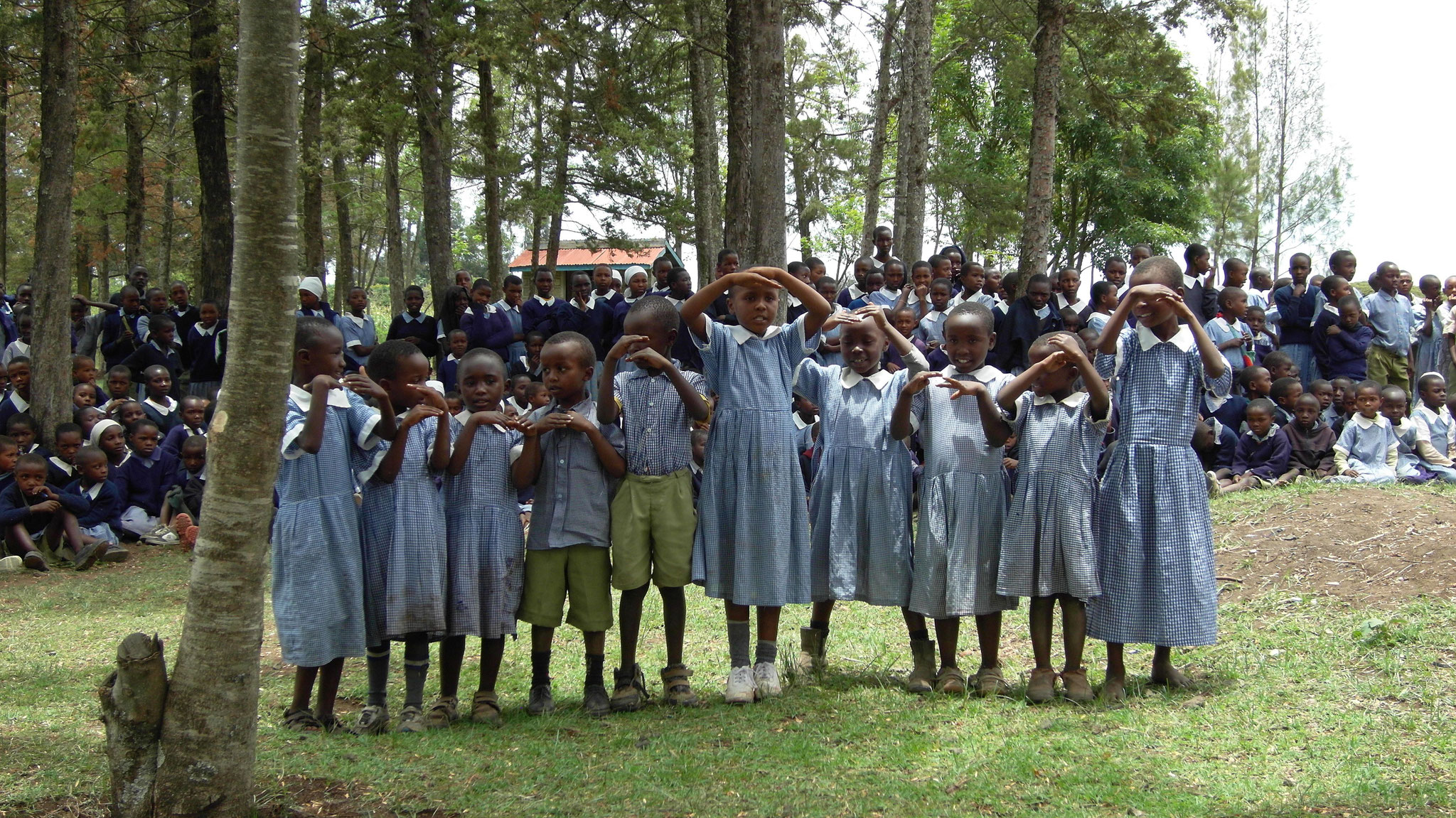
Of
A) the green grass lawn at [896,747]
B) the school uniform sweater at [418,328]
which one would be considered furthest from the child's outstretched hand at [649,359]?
the school uniform sweater at [418,328]

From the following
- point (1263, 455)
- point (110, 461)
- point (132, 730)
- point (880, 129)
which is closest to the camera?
point (132, 730)

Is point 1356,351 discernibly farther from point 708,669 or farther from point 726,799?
point 726,799

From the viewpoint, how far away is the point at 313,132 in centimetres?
1484

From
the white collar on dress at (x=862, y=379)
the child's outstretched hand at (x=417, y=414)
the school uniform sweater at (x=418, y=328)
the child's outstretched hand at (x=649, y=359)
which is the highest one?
the school uniform sweater at (x=418, y=328)

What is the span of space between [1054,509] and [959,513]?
0.41 meters

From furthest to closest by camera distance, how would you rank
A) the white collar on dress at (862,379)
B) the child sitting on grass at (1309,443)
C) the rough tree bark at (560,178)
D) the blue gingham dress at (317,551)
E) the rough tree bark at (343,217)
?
the rough tree bark at (343,217) → the rough tree bark at (560,178) → the child sitting on grass at (1309,443) → the white collar on dress at (862,379) → the blue gingham dress at (317,551)

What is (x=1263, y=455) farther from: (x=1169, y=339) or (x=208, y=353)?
(x=208, y=353)

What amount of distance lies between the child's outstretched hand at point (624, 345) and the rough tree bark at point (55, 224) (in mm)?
7549

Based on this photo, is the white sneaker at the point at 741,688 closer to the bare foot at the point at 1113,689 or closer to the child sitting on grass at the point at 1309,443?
the bare foot at the point at 1113,689

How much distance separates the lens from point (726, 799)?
3607 mm

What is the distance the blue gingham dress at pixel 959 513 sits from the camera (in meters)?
4.87

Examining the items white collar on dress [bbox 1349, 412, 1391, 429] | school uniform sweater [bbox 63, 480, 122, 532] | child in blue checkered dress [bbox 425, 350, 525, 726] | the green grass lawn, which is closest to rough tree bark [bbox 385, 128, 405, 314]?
school uniform sweater [bbox 63, 480, 122, 532]

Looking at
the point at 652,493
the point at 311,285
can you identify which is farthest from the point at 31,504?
the point at 652,493

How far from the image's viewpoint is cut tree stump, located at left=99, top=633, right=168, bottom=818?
3.22 metres
